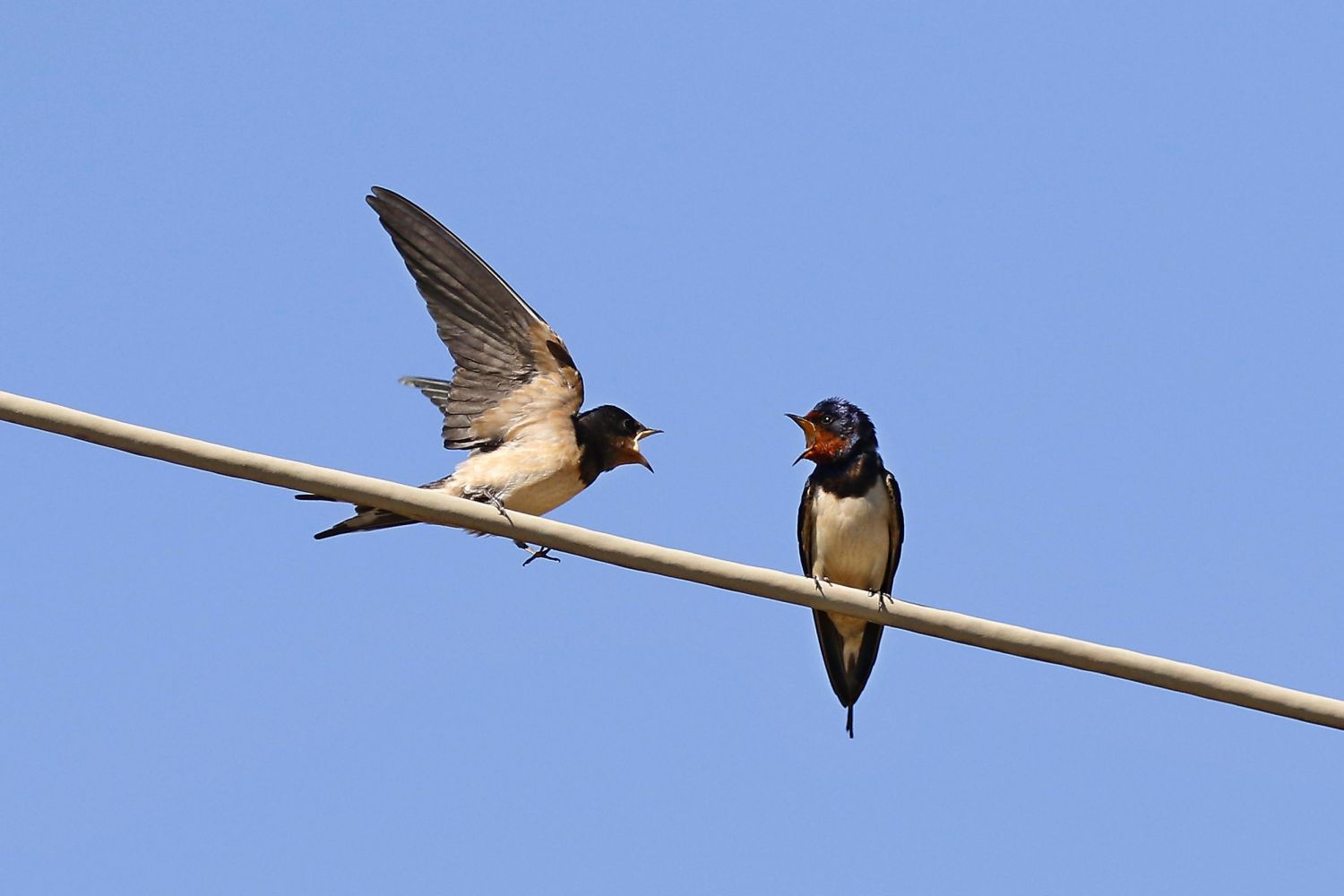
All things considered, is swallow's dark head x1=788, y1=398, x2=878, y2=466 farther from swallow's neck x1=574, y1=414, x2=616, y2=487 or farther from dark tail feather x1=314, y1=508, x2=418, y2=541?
dark tail feather x1=314, y1=508, x2=418, y2=541

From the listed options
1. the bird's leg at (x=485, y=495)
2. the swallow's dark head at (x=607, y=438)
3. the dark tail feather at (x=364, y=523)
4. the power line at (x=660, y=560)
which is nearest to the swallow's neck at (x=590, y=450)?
the swallow's dark head at (x=607, y=438)

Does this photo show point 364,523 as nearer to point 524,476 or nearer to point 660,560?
point 524,476

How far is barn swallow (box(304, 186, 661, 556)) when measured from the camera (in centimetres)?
693

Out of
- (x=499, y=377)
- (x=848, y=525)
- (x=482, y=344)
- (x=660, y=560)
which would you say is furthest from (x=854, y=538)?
(x=660, y=560)

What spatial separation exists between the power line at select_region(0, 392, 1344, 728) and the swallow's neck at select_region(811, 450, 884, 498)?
2.43m

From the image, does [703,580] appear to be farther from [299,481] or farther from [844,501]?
[844,501]

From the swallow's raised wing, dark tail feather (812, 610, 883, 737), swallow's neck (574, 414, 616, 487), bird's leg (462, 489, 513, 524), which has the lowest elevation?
dark tail feather (812, 610, 883, 737)

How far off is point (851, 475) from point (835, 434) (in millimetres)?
173

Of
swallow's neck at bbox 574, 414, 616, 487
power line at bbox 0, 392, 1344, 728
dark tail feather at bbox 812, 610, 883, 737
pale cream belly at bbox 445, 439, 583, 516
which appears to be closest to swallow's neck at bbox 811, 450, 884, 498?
dark tail feather at bbox 812, 610, 883, 737

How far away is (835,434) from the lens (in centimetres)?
707

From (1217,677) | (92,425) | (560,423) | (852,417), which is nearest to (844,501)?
(852,417)

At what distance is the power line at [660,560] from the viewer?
3873mm

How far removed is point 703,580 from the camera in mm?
4238

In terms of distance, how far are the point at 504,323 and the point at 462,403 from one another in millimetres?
336
